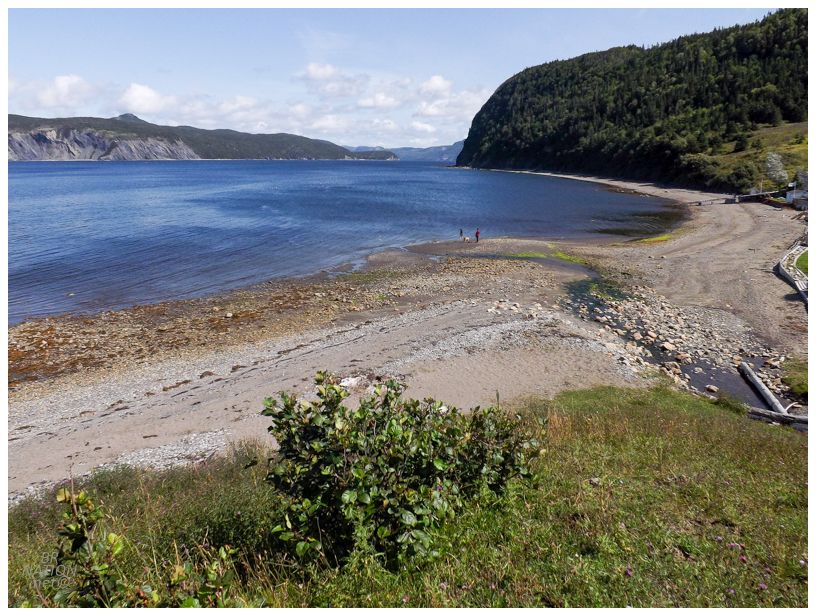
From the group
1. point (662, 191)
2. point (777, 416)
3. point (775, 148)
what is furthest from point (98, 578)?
point (775, 148)

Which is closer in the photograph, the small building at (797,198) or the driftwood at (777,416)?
the driftwood at (777,416)

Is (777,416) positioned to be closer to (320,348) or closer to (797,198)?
(320,348)

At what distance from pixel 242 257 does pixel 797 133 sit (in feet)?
356

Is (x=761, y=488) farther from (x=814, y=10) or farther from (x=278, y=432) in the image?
(x=278, y=432)

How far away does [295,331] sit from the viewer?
1040 inches

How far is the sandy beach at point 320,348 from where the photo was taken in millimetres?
16891

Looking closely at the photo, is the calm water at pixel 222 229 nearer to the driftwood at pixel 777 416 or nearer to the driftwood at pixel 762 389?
the driftwood at pixel 762 389

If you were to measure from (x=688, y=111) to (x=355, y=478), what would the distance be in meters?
152

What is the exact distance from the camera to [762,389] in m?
18.6

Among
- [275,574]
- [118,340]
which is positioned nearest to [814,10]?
[275,574]

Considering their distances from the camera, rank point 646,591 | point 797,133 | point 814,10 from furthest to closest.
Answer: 1. point 797,133
2. point 814,10
3. point 646,591

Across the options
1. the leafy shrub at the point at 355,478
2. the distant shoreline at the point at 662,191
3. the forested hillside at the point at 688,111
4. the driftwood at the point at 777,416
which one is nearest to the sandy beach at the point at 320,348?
the driftwood at the point at 777,416

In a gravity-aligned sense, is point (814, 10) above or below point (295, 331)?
above

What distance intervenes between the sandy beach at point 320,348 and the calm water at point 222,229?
241 inches
